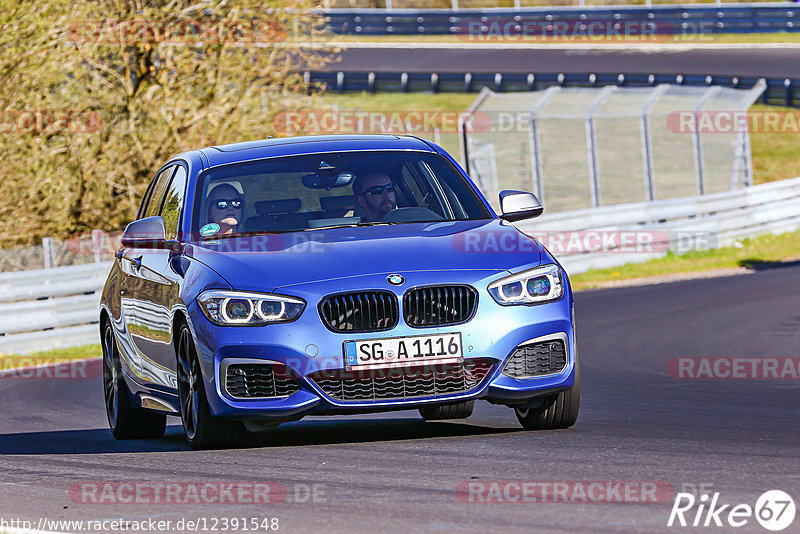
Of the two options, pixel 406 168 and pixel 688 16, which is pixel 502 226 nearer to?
pixel 406 168

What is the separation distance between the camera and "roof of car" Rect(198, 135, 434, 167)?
9.02 meters

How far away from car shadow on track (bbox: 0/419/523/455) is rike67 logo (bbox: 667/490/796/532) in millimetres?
2706

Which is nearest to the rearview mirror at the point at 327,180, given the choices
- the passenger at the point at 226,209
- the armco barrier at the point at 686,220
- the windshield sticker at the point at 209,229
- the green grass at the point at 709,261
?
the passenger at the point at 226,209

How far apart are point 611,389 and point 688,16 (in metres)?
37.7

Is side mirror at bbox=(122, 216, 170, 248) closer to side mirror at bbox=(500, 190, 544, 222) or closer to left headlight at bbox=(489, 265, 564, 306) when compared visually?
side mirror at bbox=(500, 190, 544, 222)

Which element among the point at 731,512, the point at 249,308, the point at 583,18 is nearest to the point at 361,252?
the point at 249,308

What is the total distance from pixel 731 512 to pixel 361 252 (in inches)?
112

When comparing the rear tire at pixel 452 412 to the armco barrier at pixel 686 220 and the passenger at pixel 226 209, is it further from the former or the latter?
the armco barrier at pixel 686 220

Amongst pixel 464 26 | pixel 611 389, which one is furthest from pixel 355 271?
pixel 464 26

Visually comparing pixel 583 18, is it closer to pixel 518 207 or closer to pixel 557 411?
pixel 518 207

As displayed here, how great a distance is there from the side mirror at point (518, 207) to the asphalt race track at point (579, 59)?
30.0 m

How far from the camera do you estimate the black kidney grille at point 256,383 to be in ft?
24.7

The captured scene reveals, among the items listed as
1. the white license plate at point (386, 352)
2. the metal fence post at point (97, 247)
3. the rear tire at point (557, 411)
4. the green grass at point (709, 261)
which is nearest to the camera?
the white license plate at point (386, 352)

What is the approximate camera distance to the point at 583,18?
4934cm
